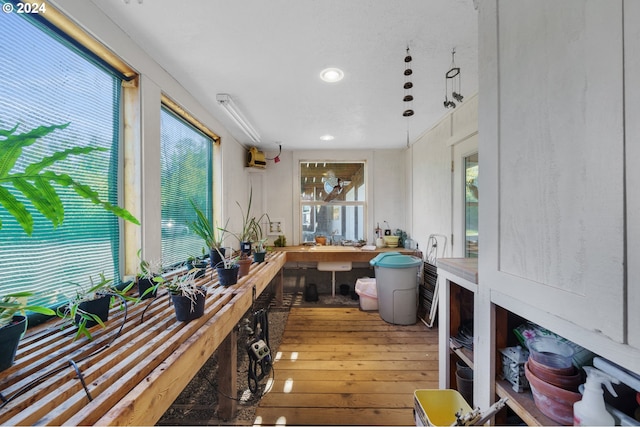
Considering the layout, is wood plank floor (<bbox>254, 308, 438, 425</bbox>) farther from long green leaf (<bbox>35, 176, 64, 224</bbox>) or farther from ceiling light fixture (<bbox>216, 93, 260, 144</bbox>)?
ceiling light fixture (<bbox>216, 93, 260, 144</bbox>)

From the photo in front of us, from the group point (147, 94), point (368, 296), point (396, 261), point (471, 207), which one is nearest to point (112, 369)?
point (147, 94)

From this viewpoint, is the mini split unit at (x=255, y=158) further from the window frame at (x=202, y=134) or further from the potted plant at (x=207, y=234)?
the potted plant at (x=207, y=234)

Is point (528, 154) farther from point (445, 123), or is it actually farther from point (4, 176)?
point (445, 123)

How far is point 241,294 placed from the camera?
5.13 ft

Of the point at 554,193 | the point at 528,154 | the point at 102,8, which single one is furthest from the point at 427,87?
the point at 102,8

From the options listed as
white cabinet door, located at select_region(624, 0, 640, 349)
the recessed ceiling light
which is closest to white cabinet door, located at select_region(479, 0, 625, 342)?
white cabinet door, located at select_region(624, 0, 640, 349)

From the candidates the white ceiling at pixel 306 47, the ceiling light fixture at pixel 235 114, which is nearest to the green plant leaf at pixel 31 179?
the white ceiling at pixel 306 47

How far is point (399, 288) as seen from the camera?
9.29 ft

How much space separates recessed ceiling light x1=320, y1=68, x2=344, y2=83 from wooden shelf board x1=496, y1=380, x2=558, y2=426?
2.08 metres

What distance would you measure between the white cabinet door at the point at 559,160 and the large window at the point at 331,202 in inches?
128

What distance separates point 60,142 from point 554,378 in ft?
7.45

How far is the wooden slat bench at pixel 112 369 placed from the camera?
62 centimetres

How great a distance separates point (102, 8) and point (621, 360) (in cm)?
247

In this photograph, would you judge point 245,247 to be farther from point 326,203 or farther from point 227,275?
point 326,203
